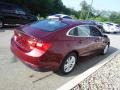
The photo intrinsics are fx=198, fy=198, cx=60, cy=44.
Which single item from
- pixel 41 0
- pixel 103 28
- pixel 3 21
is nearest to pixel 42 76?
pixel 3 21

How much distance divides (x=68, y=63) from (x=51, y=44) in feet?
3.65

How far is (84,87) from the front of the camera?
4.93 meters

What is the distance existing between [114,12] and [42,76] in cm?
6186

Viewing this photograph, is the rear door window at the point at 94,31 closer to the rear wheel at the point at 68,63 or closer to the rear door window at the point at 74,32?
the rear door window at the point at 74,32

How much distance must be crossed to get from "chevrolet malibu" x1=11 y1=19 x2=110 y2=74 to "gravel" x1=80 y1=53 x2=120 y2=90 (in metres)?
0.76

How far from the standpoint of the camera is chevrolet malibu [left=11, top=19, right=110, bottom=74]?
15.9ft

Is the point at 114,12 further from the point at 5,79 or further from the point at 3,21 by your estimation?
the point at 5,79

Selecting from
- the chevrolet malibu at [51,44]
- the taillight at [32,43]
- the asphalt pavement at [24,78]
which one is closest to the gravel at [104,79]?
the asphalt pavement at [24,78]

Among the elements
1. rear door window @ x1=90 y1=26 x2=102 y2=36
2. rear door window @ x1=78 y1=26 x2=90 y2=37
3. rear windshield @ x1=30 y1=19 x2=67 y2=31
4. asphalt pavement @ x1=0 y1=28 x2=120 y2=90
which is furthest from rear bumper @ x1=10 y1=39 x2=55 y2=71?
rear door window @ x1=90 y1=26 x2=102 y2=36

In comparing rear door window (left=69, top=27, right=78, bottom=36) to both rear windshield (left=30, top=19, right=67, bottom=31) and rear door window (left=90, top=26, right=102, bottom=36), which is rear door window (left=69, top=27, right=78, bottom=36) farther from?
rear door window (left=90, top=26, right=102, bottom=36)

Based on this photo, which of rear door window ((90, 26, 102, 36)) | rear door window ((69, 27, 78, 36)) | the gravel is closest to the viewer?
the gravel

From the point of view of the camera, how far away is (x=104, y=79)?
5.65m

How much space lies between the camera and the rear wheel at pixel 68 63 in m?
5.51

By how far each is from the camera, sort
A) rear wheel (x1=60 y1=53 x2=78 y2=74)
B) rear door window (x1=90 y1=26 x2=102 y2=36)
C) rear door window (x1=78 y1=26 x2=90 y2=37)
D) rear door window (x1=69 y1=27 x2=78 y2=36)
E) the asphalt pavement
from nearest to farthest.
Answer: the asphalt pavement
rear wheel (x1=60 y1=53 x2=78 y2=74)
rear door window (x1=69 y1=27 x2=78 y2=36)
rear door window (x1=78 y1=26 x2=90 y2=37)
rear door window (x1=90 y1=26 x2=102 y2=36)
